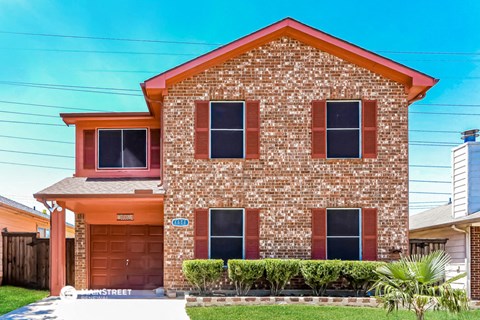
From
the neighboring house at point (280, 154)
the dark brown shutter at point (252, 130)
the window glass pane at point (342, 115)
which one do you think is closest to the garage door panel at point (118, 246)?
the neighboring house at point (280, 154)

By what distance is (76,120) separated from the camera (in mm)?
15523

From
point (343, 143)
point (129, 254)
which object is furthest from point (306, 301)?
point (129, 254)

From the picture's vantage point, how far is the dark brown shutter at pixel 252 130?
13.9m

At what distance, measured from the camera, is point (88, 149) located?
1572cm

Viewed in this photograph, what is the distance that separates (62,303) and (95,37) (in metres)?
13.1

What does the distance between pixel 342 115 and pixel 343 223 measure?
9.91 feet

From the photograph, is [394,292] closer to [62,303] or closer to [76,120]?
[62,303]

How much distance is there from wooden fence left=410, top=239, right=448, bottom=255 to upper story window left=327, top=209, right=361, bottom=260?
2.51 m

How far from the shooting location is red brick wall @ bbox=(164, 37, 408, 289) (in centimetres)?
1369

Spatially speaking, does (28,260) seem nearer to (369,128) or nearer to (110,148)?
(110,148)

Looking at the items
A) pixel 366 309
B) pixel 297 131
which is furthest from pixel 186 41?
pixel 366 309

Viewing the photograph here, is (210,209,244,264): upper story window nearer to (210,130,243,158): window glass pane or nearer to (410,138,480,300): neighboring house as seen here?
(210,130,243,158): window glass pane

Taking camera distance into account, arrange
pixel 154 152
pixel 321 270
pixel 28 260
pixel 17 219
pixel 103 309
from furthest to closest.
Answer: pixel 17 219 → pixel 28 260 → pixel 154 152 → pixel 321 270 → pixel 103 309

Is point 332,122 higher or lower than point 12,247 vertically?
higher
